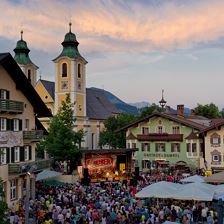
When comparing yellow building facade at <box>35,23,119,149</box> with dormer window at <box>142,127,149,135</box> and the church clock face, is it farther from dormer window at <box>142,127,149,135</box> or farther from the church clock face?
dormer window at <box>142,127,149,135</box>

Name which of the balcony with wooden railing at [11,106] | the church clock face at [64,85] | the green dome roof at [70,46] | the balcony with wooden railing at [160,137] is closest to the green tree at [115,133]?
the church clock face at [64,85]

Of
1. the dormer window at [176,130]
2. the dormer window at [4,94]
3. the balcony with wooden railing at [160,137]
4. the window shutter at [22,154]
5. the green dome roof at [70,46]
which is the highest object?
the green dome roof at [70,46]

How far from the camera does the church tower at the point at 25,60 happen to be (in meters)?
85.9

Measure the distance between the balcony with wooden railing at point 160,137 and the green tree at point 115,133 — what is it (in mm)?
13196

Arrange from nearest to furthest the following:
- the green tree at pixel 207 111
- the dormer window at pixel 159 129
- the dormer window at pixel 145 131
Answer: the dormer window at pixel 159 129
the dormer window at pixel 145 131
the green tree at pixel 207 111

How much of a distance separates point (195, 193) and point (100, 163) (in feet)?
73.3

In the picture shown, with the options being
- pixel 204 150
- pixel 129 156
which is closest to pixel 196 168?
pixel 204 150

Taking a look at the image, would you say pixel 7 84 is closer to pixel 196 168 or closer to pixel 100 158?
pixel 100 158

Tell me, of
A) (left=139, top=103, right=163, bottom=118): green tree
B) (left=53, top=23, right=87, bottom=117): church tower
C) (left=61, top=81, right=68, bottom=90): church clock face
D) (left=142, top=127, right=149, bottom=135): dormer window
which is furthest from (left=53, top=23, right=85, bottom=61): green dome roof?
(left=142, top=127, right=149, bottom=135): dormer window

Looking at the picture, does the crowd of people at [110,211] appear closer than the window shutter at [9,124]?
Yes

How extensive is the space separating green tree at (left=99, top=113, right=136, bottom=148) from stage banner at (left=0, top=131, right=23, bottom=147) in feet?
120

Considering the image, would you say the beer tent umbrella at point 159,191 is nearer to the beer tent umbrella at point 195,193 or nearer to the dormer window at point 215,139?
the beer tent umbrella at point 195,193

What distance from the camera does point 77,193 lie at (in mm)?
34250

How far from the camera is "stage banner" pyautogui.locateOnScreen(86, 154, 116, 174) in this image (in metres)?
47.0
